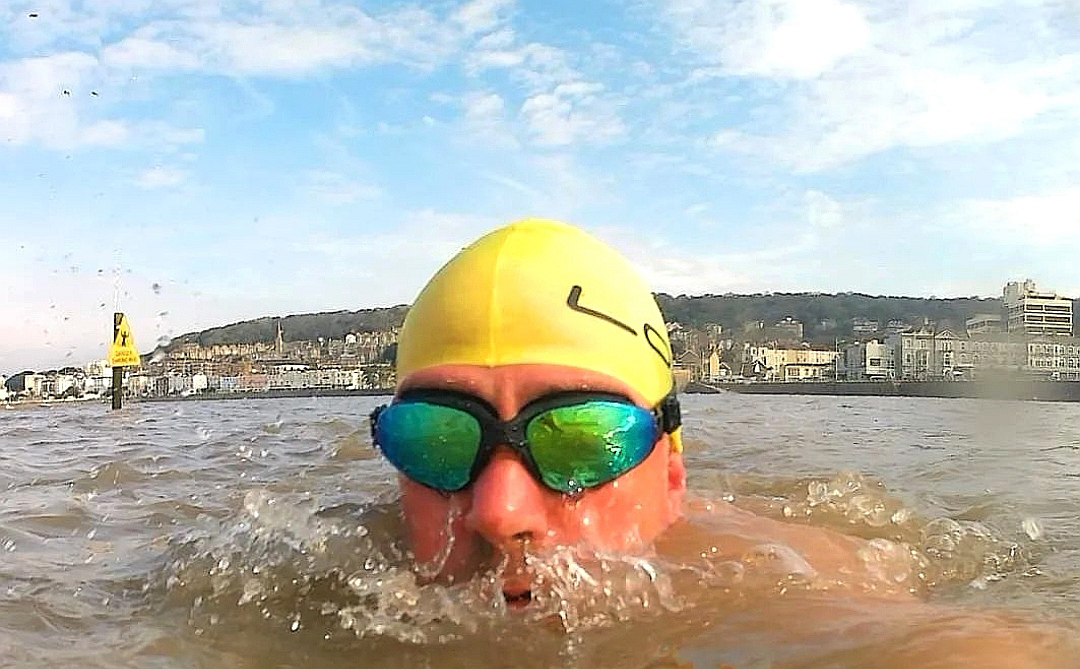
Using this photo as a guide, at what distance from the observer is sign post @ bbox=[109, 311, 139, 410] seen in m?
19.1

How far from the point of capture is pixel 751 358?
41.4 meters

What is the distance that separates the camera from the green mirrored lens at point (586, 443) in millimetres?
3084

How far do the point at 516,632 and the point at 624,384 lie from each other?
0.97 m

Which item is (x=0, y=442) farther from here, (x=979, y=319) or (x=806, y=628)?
(x=979, y=319)

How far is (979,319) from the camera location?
27.6 meters

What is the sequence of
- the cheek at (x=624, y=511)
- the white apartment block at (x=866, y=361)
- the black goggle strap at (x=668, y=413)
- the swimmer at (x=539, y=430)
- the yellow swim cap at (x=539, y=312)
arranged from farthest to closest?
the white apartment block at (x=866, y=361) → the black goggle strap at (x=668, y=413) → the yellow swim cap at (x=539, y=312) → the cheek at (x=624, y=511) → the swimmer at (x=539, y=430)

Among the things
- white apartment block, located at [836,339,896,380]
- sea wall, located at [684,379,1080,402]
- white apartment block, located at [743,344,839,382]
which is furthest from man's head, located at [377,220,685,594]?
white apartment block, located at [836,339,896,380]

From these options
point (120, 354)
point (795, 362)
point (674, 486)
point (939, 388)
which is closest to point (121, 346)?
point (120, 354)

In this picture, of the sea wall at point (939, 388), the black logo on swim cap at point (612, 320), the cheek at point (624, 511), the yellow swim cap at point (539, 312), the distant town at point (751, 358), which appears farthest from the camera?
the distant town at point (751, 358)

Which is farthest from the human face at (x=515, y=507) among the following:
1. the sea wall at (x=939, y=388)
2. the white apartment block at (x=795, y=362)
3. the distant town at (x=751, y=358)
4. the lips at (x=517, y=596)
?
the white apartment block at (x=795, y=362)

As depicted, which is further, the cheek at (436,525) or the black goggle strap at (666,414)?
the black goggle strap at (666,414)

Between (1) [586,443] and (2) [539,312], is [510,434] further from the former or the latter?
(2) [539,312]

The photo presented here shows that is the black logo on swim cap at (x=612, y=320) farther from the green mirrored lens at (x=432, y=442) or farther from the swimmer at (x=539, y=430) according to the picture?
the green mirrored lens at (x=432, y=442)

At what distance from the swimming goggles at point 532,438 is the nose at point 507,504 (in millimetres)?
33
